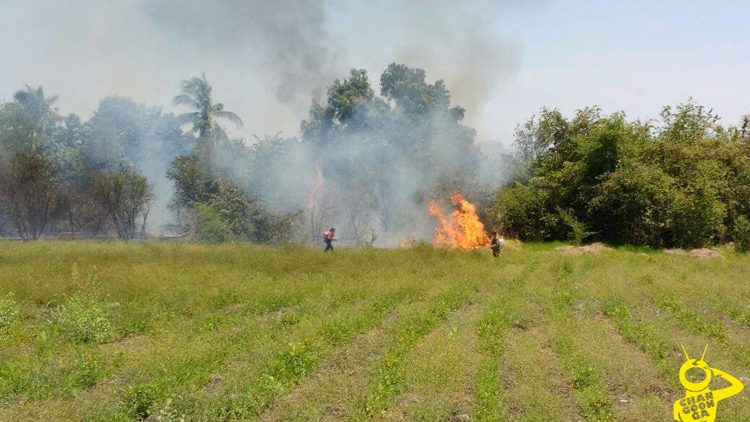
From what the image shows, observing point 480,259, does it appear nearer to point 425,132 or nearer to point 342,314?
point 342,314

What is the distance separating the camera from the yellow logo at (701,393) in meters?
6.36

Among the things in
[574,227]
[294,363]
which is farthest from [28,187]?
[574,227]

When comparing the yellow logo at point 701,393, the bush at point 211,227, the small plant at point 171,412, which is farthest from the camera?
the bush at point 211,227

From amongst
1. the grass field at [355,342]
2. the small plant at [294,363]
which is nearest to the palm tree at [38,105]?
the grass field at [355,342]

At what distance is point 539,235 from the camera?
97.9ft

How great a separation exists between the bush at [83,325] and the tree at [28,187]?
1042 inches

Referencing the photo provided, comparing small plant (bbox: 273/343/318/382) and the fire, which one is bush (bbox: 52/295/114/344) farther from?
the fire

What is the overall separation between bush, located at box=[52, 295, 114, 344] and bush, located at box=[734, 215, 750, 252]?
2964 cm

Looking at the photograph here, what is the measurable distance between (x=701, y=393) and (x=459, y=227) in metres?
22.0

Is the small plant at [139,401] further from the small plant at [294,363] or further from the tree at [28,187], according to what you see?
the tree at [28,187]

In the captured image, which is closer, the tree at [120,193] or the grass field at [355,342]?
the grass field at [355,342]

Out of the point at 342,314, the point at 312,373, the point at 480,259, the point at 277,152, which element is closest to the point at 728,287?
the point at 480,259

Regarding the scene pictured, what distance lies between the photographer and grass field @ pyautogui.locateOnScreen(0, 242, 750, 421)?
6.38 m

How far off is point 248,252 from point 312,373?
13.1 metres
